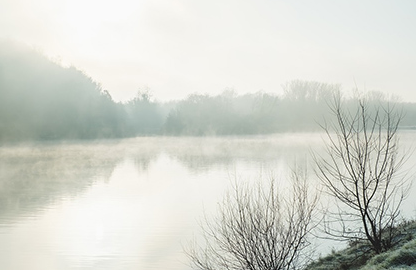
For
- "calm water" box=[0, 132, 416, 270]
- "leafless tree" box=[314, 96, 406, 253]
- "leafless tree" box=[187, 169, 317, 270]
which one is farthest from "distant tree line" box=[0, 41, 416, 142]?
"leafless tree" box=[187, 169, 317, 270]

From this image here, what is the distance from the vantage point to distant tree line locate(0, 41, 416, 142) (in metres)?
69.4

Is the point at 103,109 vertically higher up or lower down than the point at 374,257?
higher up

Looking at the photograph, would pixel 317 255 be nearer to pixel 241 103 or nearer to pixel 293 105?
pixel 293 105

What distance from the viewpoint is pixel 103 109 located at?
254 ft

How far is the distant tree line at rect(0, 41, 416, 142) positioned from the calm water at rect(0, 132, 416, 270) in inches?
1310

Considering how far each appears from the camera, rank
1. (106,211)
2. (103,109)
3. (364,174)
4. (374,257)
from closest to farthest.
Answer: (374,257) → (364,174) → (106,211) → (103,109)

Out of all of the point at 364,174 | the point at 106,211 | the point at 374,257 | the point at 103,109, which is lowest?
the point at 106,211

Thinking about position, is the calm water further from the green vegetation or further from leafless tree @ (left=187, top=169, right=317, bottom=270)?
the green vegetation

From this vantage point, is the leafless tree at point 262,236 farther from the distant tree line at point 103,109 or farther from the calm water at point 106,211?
the distant tree line at point 103,109

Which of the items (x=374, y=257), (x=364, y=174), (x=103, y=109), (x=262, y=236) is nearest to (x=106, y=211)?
(x=262, y=236)

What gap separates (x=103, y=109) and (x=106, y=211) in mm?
58937

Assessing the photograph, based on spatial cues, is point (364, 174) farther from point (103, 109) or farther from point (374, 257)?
point (103, 109)

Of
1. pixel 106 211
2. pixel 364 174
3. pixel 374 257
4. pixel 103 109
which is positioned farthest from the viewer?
pixel 103 109

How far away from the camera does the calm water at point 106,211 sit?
Result: 13.1 m
